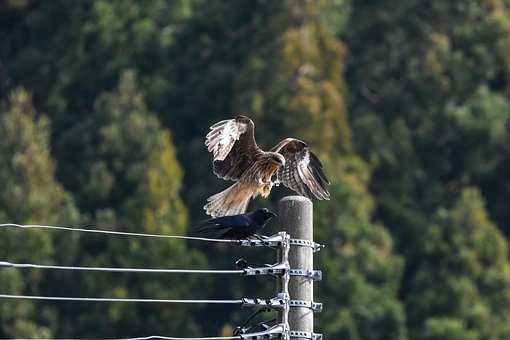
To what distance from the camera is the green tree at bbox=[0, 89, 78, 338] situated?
3694 centimetres

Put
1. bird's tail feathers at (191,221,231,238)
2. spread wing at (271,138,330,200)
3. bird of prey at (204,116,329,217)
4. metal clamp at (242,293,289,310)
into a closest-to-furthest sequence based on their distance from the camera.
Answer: metal clamp at (242,293,289,310) < bird's tail feathers at (191,221,231,238) < spread wing at (271,138,330,200) < bird of prey at (204,116,329,217)

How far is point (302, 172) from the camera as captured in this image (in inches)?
578

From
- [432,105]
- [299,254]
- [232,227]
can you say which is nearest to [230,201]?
[232,227]

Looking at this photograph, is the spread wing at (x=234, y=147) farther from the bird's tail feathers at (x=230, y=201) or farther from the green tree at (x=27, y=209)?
the green tree at (x=27, y=209)

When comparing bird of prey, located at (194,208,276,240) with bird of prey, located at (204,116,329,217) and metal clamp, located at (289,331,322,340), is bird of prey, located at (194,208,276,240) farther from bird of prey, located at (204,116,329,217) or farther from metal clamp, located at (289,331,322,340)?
bird of prey, located at (204,116,329,217)

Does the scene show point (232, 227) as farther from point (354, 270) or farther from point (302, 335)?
point (354, 270)

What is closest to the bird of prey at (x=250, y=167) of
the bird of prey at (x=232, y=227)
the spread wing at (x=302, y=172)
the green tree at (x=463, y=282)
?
the spread wing at (x=302, y=172)

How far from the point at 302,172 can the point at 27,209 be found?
2419cm

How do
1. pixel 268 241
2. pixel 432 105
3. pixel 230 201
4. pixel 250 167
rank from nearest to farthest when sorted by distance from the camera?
→ pixel 268 241 → pixel 230 201 → pixel 250 167 → pixel 432 105

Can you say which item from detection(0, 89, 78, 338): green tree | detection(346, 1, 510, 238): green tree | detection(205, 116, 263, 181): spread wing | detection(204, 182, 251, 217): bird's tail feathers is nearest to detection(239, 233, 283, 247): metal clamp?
detection(204, 182, 251, 217): bird's tail feathers

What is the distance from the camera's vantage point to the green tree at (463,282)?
124 ft

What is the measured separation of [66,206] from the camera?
3975 centimetres

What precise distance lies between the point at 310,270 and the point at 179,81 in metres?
33.5

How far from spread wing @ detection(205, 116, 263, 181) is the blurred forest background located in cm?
1950
